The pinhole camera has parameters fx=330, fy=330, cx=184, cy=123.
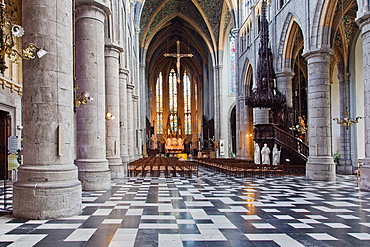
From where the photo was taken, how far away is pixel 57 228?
5625mm

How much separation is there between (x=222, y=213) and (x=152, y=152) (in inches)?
1639

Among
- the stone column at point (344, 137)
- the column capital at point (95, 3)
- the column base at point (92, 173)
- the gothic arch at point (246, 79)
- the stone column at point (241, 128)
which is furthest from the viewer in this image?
the gothic arch at point (246, 79)

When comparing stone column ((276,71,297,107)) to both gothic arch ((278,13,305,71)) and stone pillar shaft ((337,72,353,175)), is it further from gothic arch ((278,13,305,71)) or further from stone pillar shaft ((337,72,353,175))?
stone pillar shaft ((337,72,353,175))

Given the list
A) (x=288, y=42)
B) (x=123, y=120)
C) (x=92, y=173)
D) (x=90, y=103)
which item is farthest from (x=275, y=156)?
(x=90, y=103)

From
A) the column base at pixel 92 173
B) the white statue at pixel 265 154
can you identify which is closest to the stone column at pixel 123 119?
the column base at pixel 92 173

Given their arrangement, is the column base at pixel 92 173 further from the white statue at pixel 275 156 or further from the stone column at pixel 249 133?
the stone column at pixel 249 133

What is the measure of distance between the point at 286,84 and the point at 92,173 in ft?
44.5

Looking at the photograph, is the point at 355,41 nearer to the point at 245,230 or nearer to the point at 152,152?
the point at 245,230

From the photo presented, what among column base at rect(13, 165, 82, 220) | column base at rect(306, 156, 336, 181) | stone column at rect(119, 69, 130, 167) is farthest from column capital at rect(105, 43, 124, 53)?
column base at rect(306, 156, 336, 181)

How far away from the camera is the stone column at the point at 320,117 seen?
1420 centimetres

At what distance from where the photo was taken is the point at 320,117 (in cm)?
1438

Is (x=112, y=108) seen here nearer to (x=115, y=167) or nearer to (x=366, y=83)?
(x=115, y=167)

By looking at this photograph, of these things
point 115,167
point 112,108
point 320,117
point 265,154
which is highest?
point 112,108

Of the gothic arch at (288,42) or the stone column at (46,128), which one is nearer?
the stone column at (46,128)
